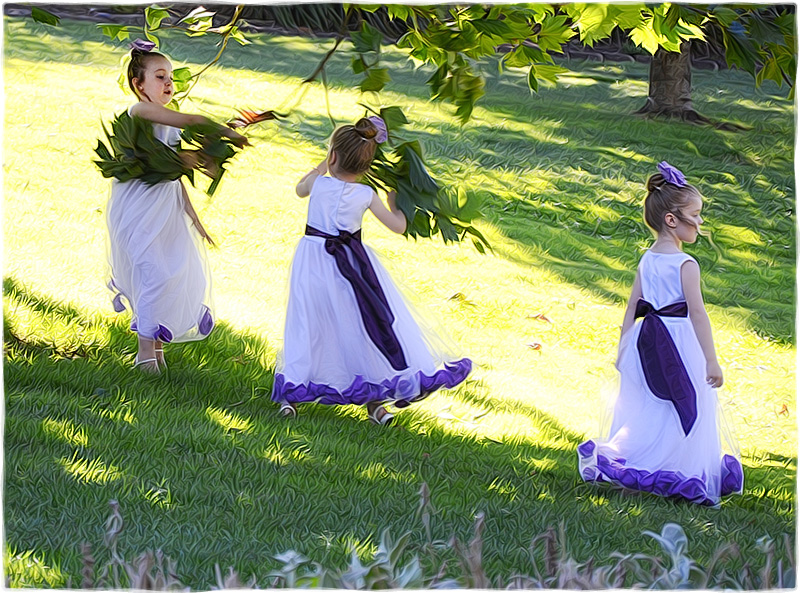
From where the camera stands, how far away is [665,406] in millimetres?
3648

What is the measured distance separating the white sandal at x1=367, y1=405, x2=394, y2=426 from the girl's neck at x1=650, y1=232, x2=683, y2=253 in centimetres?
135

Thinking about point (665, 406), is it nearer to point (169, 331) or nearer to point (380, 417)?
point (380, 417)

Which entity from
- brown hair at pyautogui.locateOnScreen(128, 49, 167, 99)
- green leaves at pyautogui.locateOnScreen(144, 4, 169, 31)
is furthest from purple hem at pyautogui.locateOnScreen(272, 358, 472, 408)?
green leaves at pyautogui.locateOnScreen(144, 4, 169, 31)

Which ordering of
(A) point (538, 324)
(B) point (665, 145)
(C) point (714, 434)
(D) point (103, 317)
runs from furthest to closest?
(B) point (665, 145), (A) point (538, 324), (D) point (103, 317), (C) point (714, 434)

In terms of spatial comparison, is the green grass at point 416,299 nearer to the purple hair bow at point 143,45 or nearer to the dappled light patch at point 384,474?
the dappled light patch at point 384,474

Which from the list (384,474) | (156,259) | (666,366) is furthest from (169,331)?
(666,366)

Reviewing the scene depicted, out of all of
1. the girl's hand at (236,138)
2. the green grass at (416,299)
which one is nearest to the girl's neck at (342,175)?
the girl's hand at (236,138)

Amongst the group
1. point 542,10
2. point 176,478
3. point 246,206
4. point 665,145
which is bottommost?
point 176,478

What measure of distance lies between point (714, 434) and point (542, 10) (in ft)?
6.06

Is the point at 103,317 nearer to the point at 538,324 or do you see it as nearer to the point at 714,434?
the point at 538,324

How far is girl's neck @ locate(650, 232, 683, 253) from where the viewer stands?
3633 millimetres

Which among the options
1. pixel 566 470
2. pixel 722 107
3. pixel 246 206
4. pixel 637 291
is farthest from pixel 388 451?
pixel 722 107

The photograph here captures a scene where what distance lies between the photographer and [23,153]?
5992 mm

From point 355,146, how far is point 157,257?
103 cm
